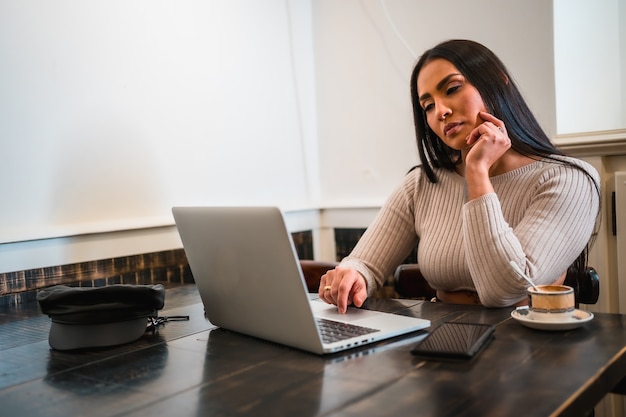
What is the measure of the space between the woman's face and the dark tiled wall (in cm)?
109

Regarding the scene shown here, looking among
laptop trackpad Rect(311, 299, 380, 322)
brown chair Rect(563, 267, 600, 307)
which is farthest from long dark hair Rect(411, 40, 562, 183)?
laptop trackpad Rect(311, 299, 380, 322)

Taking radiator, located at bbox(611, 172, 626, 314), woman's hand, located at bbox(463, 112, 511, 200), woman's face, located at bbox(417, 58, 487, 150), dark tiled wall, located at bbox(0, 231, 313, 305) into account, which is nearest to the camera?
woman's hand, located at bbox(463, 112, 511, 200)

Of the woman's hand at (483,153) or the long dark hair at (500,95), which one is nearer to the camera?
the woman's hand at (483,153)

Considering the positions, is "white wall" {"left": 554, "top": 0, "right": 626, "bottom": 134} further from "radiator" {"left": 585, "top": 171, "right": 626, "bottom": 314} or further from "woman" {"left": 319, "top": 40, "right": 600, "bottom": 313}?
"woman" {"left": 319, "top": 40, "right": 600, "bottom": 313}

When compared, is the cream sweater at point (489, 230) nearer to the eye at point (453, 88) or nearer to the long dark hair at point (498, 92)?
the long dark hair at point (498, 92)

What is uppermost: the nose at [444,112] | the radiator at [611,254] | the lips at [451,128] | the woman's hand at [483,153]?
the nose at [444,112]

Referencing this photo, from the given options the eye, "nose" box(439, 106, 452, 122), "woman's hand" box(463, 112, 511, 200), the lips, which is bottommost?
"woman's hand" box(463, 112, 511, 200)

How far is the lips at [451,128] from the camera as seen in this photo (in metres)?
1.62

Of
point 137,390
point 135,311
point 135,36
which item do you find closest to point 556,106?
point 135,36

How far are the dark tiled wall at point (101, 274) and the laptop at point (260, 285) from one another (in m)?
0.84

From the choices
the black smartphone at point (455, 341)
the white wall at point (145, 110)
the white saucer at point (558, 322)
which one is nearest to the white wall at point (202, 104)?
the white wall at point (145, 110)

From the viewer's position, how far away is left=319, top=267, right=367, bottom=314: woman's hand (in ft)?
4.39

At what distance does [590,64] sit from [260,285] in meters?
1.70

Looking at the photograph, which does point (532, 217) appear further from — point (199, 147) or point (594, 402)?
point (199, 147)
